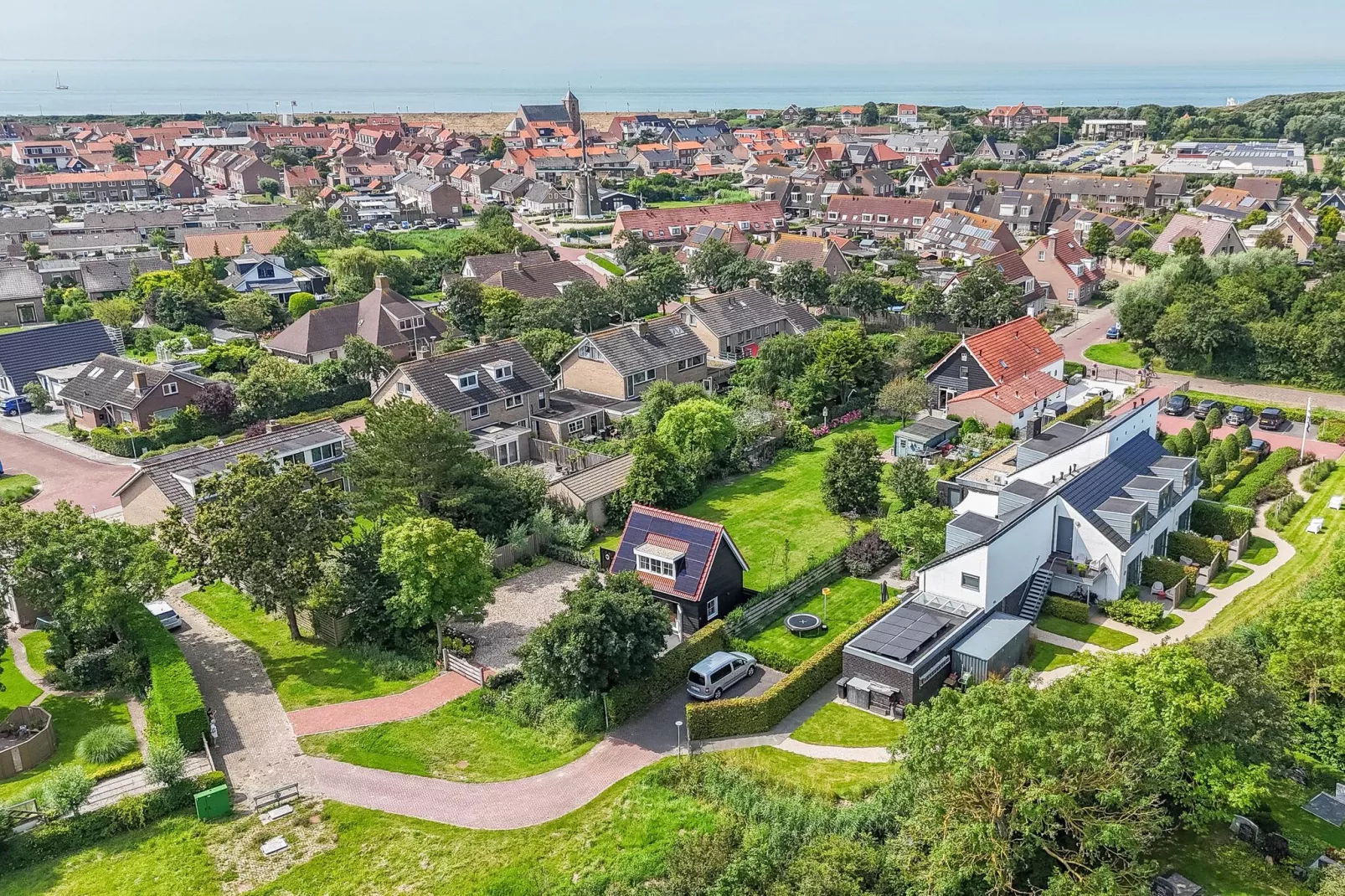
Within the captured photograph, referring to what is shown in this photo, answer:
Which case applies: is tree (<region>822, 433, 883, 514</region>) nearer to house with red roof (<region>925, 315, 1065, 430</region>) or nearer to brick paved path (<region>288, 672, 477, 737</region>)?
house with red roof (<region>925, 315, 1065, 430</region>)

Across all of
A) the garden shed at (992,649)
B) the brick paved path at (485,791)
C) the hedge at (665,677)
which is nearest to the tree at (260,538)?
the brick paved path at (485,791)

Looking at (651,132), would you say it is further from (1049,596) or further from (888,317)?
(1049,596)

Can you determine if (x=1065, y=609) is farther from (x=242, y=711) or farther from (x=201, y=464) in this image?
(x=201, y=464)

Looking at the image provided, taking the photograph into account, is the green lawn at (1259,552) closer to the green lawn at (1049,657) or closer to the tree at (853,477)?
the green lawn at (1049,657)

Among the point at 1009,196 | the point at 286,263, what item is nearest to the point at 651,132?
the point at 1009,196

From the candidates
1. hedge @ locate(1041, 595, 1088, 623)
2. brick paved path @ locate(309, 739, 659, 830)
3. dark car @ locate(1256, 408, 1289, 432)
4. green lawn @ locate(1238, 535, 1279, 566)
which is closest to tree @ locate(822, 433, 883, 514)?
hedge @ locate(1041, 595, 1088, 623)

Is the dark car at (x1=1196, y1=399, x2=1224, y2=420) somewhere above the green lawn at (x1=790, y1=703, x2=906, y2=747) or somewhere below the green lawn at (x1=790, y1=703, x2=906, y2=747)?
above

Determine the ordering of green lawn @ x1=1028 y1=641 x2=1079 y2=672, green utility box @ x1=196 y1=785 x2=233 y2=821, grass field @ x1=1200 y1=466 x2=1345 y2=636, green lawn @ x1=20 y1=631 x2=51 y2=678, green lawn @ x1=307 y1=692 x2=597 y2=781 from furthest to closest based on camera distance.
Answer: grass field @ x1=1200 y1=466 x2=1345 y2=636 < green lawn @ x1=20 y1=631 x2=51 y2=678 < green lawn @ x1=1028 y1=641 x2=1079 y2=672 < green lawn @ x1=307 y1=692 x2=597 y2=781 < green utility box @ x1=196 y1=785 x2=233 y2=821
